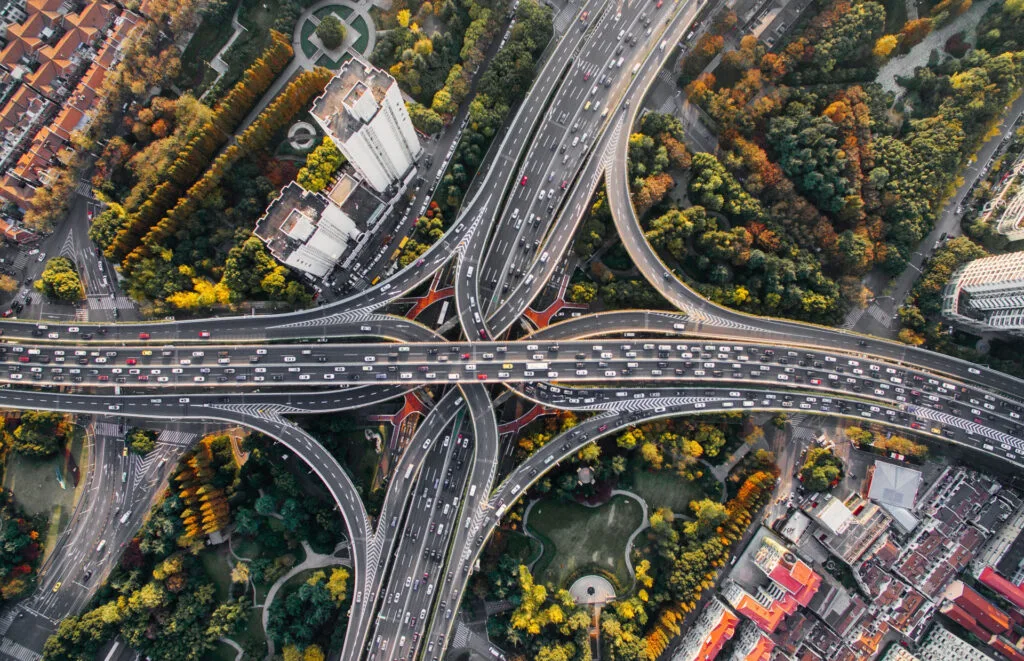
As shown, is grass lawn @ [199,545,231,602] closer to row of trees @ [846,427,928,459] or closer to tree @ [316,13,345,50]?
tree @ [316,13,345,50]

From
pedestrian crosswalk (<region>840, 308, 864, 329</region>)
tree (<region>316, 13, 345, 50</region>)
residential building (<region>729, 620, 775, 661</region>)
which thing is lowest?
residential building (<region>729, 620, 775, 661</region>)

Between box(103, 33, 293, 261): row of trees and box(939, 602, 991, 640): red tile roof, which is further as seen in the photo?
box(103, 33, 293, 261): row of trees

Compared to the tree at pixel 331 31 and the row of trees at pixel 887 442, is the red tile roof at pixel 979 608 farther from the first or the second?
the tree at pixel 331 31

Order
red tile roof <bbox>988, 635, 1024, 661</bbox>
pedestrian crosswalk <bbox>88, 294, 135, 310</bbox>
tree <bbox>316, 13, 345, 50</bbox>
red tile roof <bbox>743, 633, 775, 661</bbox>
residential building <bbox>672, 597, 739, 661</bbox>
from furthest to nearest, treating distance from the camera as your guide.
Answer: tree <bbox>316, 13, 345, 50</bbox> → pedestrian crosswalk <bbox>88, 294, 135, 310</bbox> → residential building <bbox>672, 597, 739, 661</bbox> → red tile roof <bbox>743, 633, 775, 661</bbox> → red tile roof <bbox>988, 635, 1024, 661</bbox>

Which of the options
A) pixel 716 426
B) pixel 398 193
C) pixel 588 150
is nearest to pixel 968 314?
pixel 716 426

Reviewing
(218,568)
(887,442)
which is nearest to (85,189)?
(218,568)

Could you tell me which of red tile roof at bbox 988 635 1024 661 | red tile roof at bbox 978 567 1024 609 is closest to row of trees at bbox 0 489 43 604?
red tile roof at bbox 988 635 1024 661

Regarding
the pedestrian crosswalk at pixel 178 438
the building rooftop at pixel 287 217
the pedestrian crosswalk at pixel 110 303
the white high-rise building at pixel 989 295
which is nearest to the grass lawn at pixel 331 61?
the building rooftop at pixel 287 217

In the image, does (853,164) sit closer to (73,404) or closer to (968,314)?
(968,314)
